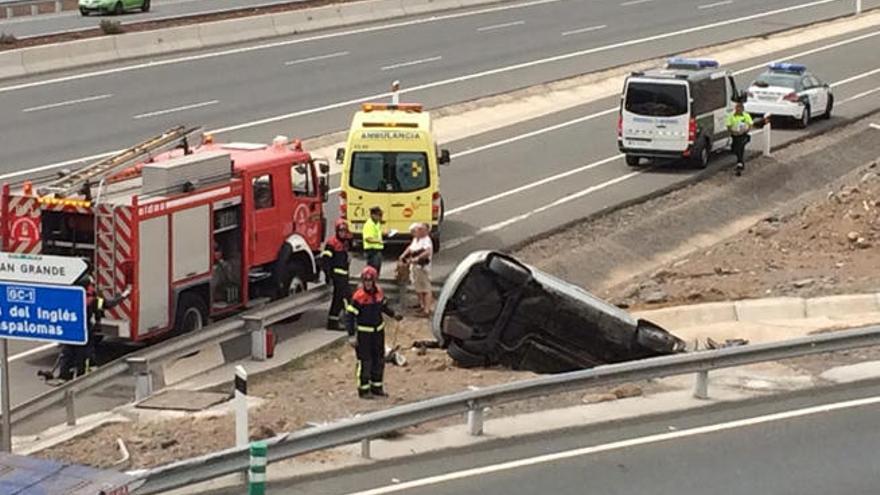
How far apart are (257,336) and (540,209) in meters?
11.9

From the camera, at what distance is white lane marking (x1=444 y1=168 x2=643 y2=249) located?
96.9ft

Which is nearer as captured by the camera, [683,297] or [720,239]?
[683,297]

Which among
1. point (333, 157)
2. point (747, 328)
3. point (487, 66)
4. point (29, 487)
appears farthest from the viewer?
point (487, 66)

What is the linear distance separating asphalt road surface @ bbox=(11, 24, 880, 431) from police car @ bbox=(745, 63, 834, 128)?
1.70 feet

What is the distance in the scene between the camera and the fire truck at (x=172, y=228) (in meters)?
20.6

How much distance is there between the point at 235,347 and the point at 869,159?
74.4ft

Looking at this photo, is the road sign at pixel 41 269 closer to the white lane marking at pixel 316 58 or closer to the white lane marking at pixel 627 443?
the white lane marking at pixel 627 443

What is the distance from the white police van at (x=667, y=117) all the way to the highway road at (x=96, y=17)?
2283 centimetres

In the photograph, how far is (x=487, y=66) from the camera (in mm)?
50094

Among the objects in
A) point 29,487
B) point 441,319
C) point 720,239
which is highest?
point 29,487

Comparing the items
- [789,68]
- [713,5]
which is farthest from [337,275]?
[713,5]

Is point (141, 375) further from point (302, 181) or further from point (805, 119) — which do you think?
point (805, 119)

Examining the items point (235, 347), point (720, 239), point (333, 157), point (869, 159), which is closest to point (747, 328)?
point (235, 347)

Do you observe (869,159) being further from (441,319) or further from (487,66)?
(441,319)
